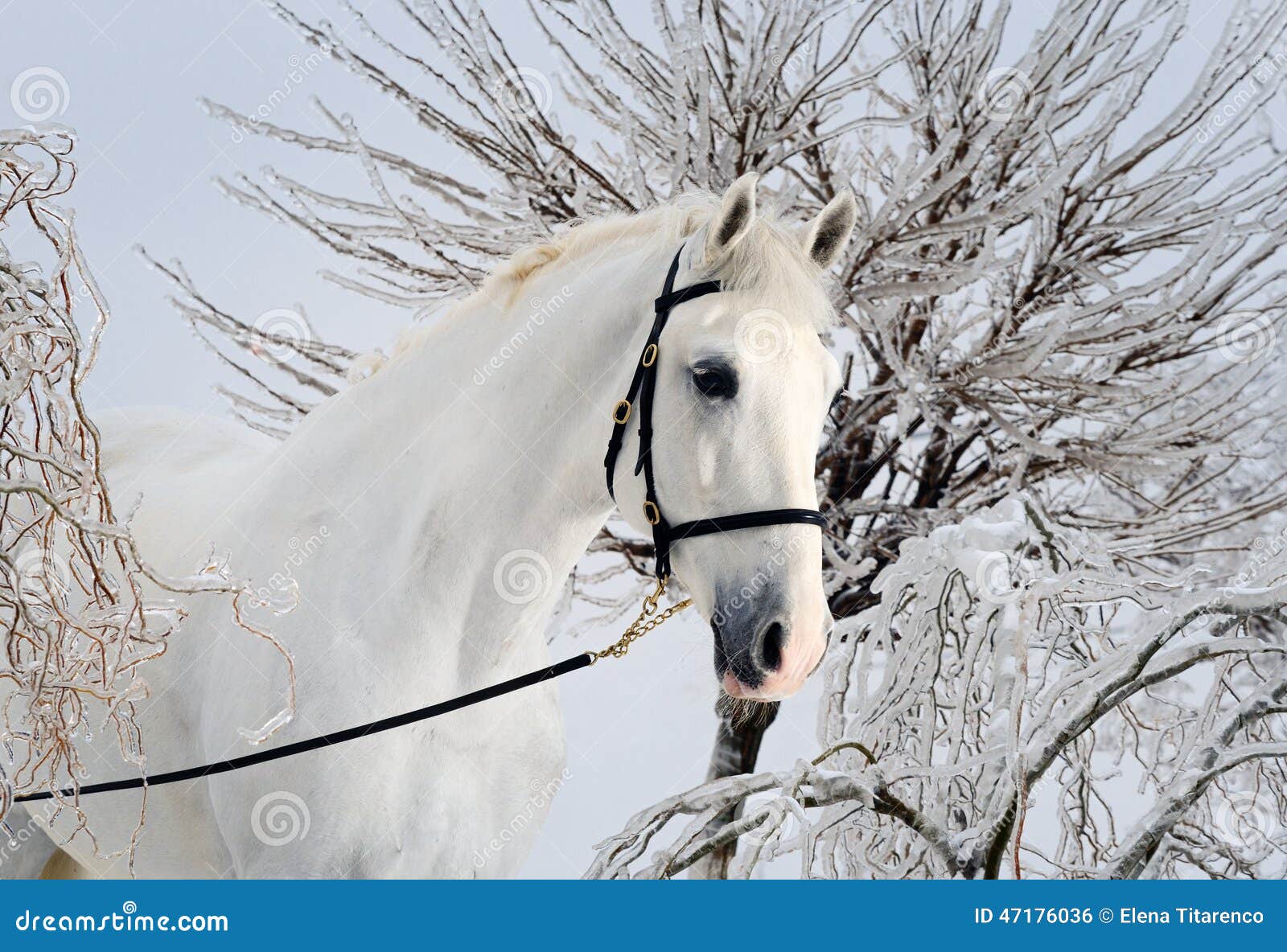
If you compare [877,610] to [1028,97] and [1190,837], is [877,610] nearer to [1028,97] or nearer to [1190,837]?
[1190,837]

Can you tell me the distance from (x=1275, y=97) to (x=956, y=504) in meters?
1.83

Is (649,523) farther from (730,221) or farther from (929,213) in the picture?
(929,213)

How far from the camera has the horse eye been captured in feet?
5.28

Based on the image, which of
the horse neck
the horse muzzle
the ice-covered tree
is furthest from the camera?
the ice-covered tree

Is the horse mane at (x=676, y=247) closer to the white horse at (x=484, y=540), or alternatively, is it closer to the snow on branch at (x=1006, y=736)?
the white horse at (x=484, y=540)

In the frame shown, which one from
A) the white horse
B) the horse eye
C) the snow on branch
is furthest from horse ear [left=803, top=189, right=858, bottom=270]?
the snow on branch

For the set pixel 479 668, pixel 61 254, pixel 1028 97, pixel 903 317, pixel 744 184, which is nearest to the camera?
pixel 61 254

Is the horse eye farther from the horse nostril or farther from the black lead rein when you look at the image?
the horse nostril

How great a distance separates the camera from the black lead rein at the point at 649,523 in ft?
5.16

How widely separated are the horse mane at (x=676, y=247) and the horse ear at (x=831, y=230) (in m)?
0.04

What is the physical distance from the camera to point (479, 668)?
72.0 inches

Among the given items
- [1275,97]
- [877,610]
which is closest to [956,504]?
[1275,97]

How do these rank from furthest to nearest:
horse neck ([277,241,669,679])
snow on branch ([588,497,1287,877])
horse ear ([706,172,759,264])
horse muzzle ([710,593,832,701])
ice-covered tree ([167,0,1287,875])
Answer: ice-covered tree ([167,0,1287,875]) → horse neck ([277,241,669,679]) → horse ear ([706,172,759,264]) → horse muzzle ([710,593,832,701]) → snow on branch ([588,497,1287,877])

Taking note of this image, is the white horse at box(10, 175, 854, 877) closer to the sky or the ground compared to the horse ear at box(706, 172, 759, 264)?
closer to the ground
